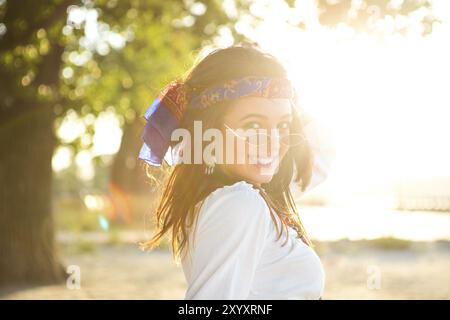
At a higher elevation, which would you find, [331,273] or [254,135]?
[254,135]

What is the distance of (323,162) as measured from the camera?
3014 millimetres

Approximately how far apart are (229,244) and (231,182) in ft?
1.23

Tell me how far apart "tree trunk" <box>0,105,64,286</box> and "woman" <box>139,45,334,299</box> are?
8225mm

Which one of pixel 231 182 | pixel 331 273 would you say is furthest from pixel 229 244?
pixel 331 273

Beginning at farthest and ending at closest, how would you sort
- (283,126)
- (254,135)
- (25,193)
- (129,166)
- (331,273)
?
(129,166) → (331,273) → (25,193) → (283,126) → (254,135)

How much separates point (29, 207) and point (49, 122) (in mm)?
1291

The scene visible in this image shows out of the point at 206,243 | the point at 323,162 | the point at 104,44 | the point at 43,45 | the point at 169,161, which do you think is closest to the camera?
the point at 206,243

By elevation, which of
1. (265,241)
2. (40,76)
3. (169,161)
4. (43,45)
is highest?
(43,45)

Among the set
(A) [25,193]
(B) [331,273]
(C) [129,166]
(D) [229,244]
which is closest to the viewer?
(D) [229,244]

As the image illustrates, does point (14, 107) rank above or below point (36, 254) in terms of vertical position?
above

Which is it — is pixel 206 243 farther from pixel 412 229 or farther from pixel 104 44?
pixel 412 229

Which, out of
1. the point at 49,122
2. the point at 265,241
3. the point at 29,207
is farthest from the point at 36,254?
the point at 265,241

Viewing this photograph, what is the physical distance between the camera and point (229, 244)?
1.78m

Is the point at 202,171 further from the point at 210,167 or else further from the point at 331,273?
the point at 331,273
